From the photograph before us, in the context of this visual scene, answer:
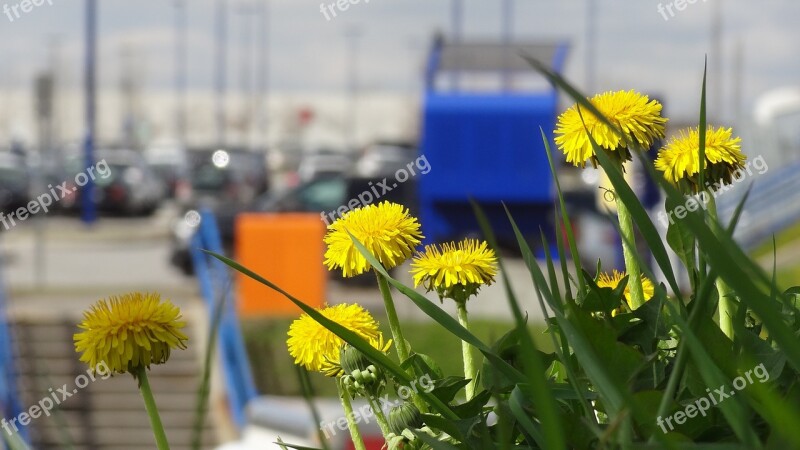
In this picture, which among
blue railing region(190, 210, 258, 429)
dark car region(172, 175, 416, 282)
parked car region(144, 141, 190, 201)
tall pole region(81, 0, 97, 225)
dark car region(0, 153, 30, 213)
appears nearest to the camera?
blue railing region(190, 210, 258, 429)

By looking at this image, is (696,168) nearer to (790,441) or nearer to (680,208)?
(680,208)

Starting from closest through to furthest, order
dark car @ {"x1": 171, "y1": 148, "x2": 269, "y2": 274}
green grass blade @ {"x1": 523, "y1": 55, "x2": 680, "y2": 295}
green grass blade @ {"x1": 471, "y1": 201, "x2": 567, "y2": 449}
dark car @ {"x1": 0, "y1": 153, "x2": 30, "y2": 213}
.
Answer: green grass blade @ {"x1": 471, "y1": 201, "x2": 567, "y2": 449} → green grass blade @ {"x1": 523, "y1": 55, "x2": 680, "y2": 295} → dark car @ {"x1": 171, "y1": 148, "x2": 269, "y2": 274} → dark car @ {"x1": 0, "y1": 153, "x2": 30, "y2": 213}

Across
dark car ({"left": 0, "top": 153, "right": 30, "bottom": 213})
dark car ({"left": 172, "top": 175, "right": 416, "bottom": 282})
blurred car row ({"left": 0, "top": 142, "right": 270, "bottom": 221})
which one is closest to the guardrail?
dark car ({"left": 172, "top": 175, "right": 416, "bottom": 282})

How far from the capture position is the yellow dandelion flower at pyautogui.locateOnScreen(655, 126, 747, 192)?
108 cm

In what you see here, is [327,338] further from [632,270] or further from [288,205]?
[288,205]

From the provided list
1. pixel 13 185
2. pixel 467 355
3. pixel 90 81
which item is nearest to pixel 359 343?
pixel 467 355

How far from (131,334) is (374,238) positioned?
21cm

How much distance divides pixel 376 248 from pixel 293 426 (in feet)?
18.1

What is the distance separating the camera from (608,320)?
980 millimetres

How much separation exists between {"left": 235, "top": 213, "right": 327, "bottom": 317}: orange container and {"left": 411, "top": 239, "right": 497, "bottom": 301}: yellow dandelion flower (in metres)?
12.1

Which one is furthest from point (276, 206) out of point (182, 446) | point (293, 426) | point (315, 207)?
point (293, 426)

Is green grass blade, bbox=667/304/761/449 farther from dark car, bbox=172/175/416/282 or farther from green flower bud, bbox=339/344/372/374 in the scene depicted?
dark car, bbox=172/175/416/282

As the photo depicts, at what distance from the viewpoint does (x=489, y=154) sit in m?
14.7

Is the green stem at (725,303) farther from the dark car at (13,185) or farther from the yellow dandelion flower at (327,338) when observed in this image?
the dark car at (13,185)
